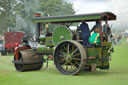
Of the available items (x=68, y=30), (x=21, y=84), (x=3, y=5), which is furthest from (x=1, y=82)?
(x=3, y=5)

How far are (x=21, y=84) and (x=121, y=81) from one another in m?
2.59

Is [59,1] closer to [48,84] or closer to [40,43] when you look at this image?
[40,43]

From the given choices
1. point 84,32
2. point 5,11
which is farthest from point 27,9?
point 84,32

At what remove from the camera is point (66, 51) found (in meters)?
8.08

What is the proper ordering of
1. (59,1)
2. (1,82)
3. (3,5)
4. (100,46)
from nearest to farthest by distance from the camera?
(1,82), (100,46), (59,1), (3,5)

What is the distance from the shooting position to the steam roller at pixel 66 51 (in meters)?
7.71

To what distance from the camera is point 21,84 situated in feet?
20.7

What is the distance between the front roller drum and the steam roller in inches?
48.0

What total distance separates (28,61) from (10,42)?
34.5ft

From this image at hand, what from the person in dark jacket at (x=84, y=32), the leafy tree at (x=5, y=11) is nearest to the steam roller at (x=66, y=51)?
the person in dark jacket at (x=84, y=32)

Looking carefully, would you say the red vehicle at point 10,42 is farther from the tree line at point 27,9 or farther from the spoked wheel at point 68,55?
the spoked wheel at point 68,55

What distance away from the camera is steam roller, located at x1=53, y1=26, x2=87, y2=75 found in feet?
25.3

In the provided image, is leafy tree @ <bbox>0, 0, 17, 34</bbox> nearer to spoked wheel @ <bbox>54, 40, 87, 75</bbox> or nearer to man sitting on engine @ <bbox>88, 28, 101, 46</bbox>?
spoked wheel @ <bbox>54, 40, 87, 75</bbox>

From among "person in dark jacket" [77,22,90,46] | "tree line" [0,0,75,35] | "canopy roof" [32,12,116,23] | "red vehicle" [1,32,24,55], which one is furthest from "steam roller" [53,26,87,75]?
"tree line" [0,0,75,35]
